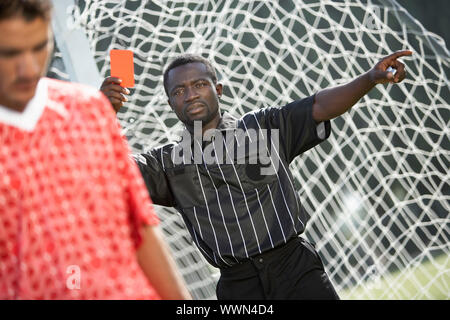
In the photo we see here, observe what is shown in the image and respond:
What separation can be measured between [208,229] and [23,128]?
122 cm

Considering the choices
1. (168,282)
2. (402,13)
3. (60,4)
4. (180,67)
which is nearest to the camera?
(168,282)

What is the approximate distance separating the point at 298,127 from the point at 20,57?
53.1 inches

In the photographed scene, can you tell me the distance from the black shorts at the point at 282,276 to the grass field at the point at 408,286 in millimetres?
1919

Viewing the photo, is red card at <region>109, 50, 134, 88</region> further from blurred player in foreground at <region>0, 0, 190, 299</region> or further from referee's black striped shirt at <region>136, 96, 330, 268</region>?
blurred player in foreground at <region>0, 0, 190, 299</region>

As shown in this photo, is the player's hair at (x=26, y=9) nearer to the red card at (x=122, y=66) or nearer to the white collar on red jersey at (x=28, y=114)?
the white collar on red jersey at (x=28, y=114)

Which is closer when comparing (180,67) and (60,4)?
(60,4)

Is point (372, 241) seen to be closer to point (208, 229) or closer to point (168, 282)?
point (208, 229)

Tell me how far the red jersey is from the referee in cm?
100

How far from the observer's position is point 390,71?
6.48ft

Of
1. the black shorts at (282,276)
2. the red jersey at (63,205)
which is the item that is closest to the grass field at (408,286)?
the black shorts at (282,276)

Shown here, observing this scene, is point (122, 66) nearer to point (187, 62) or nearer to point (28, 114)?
point (187, 62)

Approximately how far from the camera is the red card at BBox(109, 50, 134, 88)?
1936 mm

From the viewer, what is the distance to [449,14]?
4652 mm
